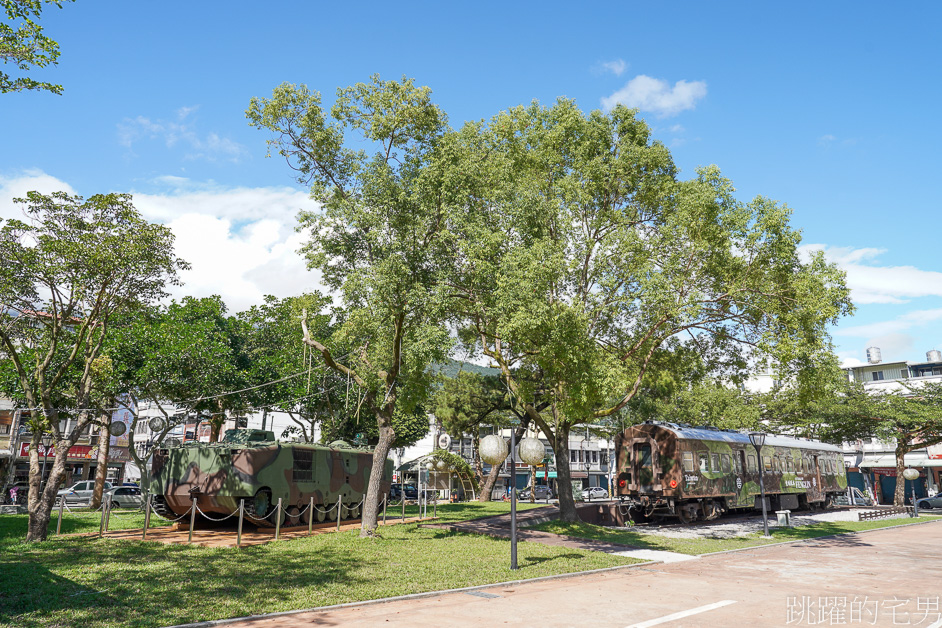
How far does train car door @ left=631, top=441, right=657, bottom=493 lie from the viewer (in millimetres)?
22641

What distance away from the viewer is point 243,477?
56.1 ft

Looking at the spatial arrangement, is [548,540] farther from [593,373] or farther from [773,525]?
[773,525]

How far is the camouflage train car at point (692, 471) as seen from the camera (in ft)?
A: 72.8

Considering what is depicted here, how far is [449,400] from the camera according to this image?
3466 cm

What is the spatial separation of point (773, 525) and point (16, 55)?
85.9ft

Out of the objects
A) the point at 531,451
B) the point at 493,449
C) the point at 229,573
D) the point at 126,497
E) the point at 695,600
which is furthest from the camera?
the point at 126,497

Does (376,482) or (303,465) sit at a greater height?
(303,465)

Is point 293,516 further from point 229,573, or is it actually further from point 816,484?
point 816,484

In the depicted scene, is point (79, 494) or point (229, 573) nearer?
point (229, 573)

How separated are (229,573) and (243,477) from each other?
22.8 ft

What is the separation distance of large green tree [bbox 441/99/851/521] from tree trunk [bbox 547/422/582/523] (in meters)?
0.05

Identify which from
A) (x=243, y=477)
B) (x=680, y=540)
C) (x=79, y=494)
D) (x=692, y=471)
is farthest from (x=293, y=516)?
(x=79, y=494)

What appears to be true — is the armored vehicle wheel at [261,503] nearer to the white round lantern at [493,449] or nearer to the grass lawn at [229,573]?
the grass lawn at [229,573]

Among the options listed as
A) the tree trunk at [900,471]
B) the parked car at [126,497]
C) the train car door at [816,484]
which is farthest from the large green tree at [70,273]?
the tree trunk at [900,471]
